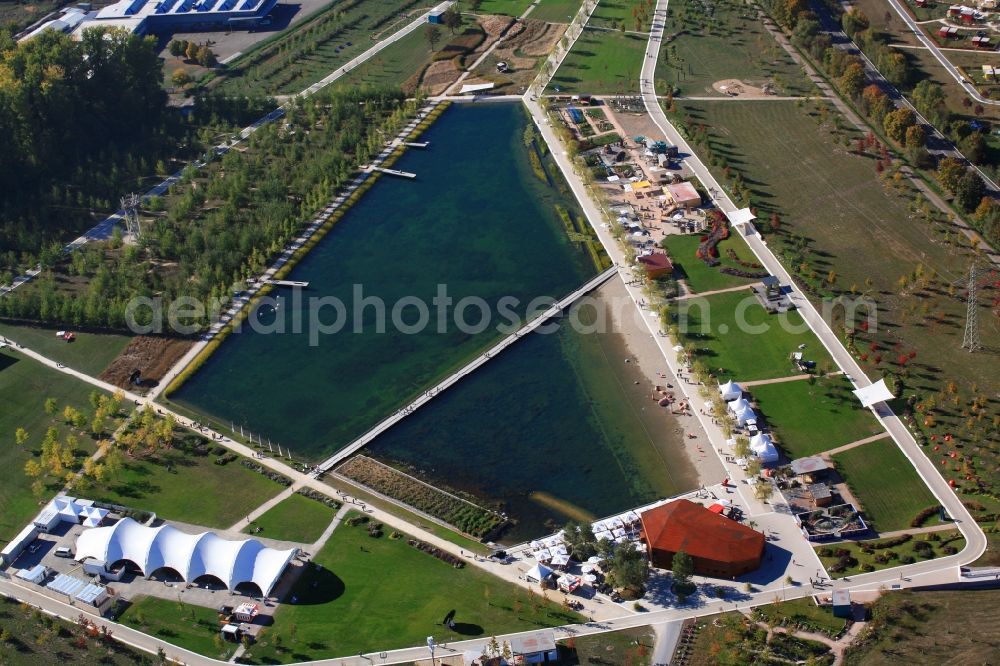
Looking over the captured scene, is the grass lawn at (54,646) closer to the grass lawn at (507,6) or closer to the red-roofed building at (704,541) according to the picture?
the red-roofed building at (704,541)

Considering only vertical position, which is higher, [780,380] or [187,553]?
[780,380]

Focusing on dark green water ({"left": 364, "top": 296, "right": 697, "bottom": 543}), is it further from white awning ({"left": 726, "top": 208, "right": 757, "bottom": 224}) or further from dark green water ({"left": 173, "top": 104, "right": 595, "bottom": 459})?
white awning ({"left": 726, "top": 208, "right": 757, "bottom": 224})

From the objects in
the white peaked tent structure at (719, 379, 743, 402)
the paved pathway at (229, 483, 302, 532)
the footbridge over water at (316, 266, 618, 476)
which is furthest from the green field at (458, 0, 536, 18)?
the paved pathway at (229, 483, 302, 532)

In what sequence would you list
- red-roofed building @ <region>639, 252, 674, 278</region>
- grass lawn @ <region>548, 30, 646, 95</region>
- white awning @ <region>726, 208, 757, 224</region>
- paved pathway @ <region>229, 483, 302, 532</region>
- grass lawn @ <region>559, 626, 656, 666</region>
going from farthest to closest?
1. grass lawn @ <region>548, 30, 646, 95</region>
2. white awning @ <region>726, 208, 757, 224</region>
3. red-roofed building @ <region>639, 252, 674, 278</region>
4. paved pathway @ <region>229, 483, 302, 532</region>
5. grass lawn @ <region>559, 626, 656, 666</region>

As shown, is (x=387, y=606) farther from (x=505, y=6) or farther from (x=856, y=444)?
(x=505, y=6)

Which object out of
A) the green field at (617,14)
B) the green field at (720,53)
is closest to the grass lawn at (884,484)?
the green field at (720,53)

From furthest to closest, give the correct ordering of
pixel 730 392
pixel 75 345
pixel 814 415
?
pixel 75 345 < pixel 730 392 < pixel 814 415

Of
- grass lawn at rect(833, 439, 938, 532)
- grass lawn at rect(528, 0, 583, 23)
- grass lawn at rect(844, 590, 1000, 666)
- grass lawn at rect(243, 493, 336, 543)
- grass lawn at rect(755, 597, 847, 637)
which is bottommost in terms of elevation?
grass lawn at rect(243, 493, 336, 543)

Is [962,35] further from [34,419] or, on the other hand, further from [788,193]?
[34,419]

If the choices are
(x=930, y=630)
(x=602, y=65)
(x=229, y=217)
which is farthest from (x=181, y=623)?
(x=602, y=65)
